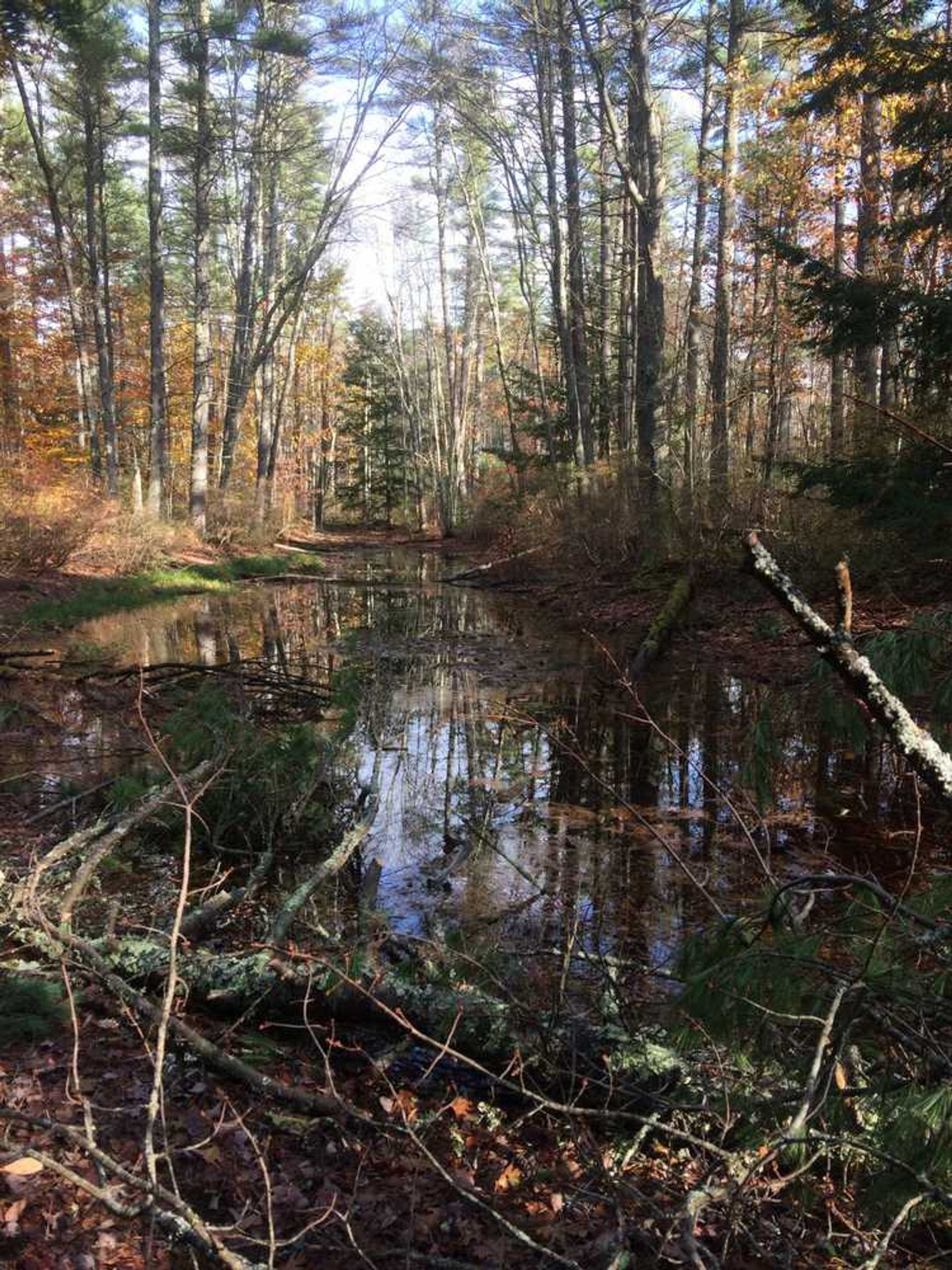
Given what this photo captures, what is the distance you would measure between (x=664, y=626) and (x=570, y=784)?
5.02 meters

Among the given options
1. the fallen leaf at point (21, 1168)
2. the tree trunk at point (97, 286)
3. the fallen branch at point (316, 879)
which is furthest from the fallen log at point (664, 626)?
the tree trunk at point (97, 286)

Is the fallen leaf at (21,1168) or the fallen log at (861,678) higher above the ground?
the fallen log at (861,678)

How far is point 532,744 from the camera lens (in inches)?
300

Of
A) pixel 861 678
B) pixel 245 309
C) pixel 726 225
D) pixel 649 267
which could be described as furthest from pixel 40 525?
pixel 861 678

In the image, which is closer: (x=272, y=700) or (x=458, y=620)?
(x=272, y=700)

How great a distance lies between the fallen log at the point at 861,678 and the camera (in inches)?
74.7

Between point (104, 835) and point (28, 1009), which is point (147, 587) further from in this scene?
point (28, 1009)

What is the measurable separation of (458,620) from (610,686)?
543 cm

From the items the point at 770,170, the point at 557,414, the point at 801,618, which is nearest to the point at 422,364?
the point at 557,414

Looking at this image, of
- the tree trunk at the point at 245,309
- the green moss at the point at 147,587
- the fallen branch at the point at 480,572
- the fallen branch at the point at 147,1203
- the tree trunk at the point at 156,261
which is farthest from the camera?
the tree trunk at the point at 245,309

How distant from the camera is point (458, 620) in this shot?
14.5 m

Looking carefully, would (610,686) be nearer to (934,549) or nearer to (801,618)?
(934,549)

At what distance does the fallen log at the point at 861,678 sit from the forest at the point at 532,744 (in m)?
0.01

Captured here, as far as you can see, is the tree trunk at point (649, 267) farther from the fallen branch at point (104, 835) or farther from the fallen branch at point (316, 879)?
the fallen branch at point (104, 835)
